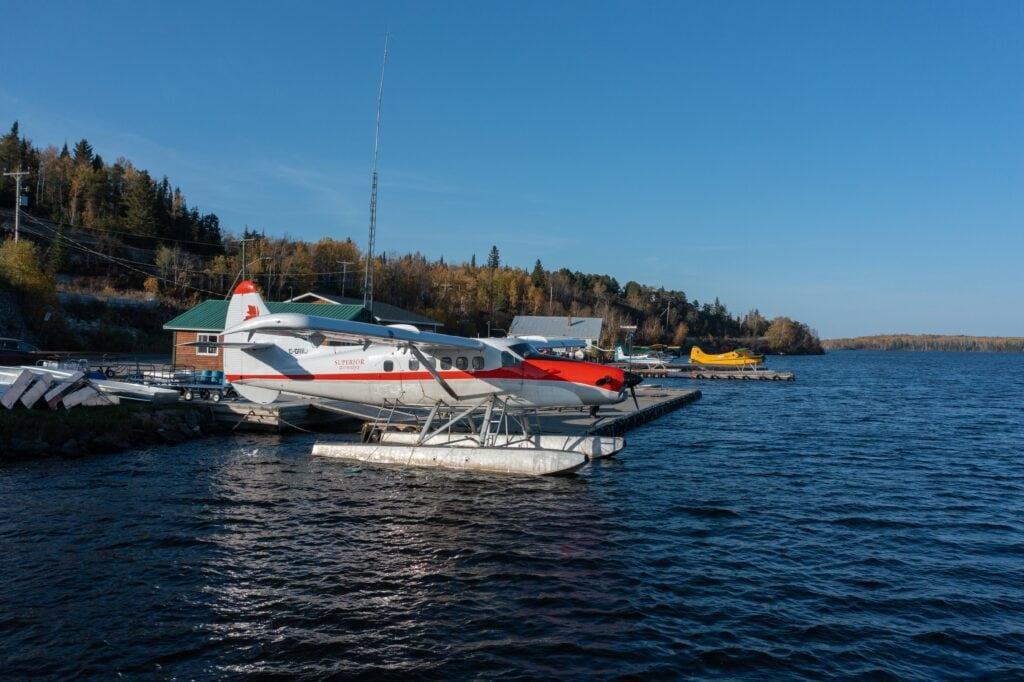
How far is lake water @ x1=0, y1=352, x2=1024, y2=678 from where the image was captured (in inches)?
294

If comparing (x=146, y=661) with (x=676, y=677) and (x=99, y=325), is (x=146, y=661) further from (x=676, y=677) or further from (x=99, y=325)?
(x=99, y=325)

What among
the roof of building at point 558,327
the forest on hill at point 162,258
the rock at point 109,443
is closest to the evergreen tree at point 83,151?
the forest on hill at point 162,258

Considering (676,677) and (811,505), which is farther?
(811,505)

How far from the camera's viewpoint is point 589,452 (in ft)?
56.0

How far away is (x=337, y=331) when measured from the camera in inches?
523

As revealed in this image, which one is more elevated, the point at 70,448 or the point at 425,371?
the point at 425,371

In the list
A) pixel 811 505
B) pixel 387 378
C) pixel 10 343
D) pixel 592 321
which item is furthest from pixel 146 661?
pixel 592 321

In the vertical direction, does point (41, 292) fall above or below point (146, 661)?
above

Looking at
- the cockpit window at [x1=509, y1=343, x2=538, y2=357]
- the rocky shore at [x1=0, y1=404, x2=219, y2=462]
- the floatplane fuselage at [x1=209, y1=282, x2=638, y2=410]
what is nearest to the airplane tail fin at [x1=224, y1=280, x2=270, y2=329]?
the floatplane fuselage at [x1=209, y1=282, x2=638, y2=410]

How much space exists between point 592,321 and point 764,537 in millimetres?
67222

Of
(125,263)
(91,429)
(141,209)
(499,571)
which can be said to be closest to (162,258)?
(125,263)

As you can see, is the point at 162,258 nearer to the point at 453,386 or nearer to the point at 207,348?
the point at 207,348

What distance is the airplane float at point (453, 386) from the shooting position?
53.1ft

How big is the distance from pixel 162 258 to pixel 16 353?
47972 mm
